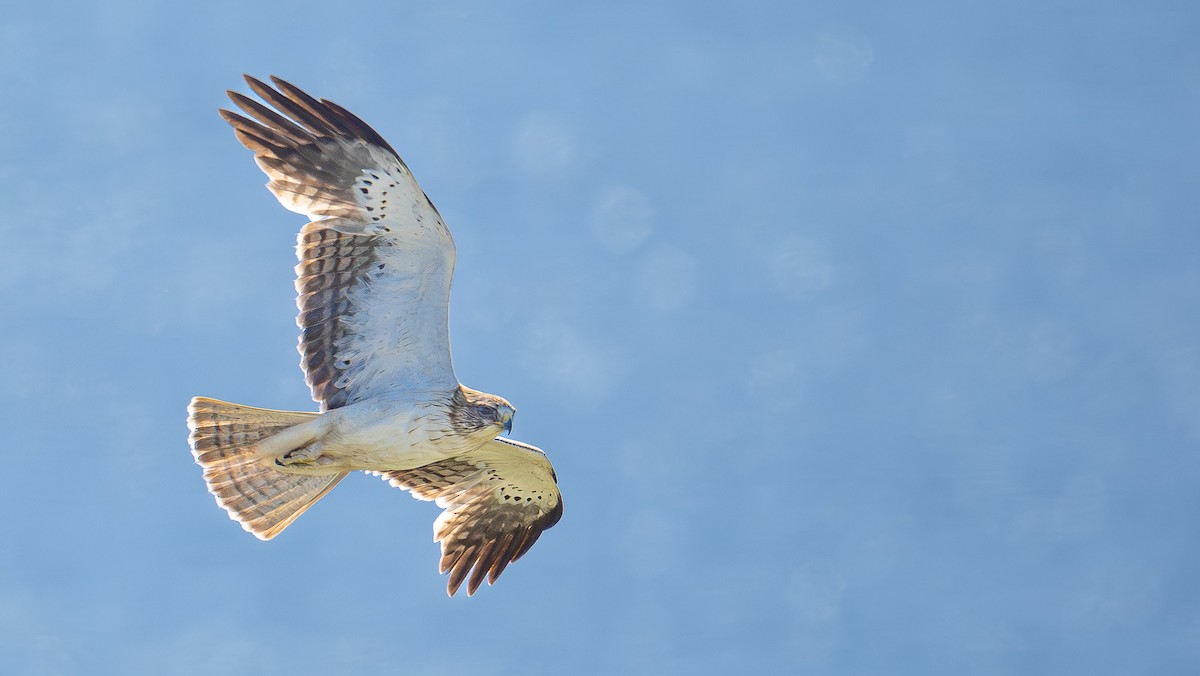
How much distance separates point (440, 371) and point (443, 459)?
817mm

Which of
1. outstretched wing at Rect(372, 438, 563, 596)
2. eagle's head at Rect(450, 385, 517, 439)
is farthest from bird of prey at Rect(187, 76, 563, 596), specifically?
outstretched wing at Rect(372, 438, 563, 596)

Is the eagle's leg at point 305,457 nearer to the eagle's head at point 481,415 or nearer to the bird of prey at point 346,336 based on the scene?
the bird of prey at point 346,336

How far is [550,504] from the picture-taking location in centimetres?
1264

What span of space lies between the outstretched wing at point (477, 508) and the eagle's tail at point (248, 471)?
0.98 meters

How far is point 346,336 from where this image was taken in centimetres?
1129

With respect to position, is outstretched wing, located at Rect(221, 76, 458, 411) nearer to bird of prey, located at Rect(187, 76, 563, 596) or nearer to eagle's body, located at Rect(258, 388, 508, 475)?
bird of prey, located at Rect(187, 76, 563, 596)

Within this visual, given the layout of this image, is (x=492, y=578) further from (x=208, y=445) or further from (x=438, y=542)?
(x=208, y=445)

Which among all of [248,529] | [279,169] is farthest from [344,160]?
[248,529]

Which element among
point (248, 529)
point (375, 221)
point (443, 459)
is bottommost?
point (248, 529)

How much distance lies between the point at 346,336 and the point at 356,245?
0.69m

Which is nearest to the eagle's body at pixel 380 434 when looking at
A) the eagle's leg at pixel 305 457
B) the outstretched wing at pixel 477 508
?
the eagle's leg at pixel 305 457

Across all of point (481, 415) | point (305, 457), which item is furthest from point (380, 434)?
point (481, 415)

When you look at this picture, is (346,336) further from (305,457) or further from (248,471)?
(248,471)

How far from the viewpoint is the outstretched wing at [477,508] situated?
12.5 meters
